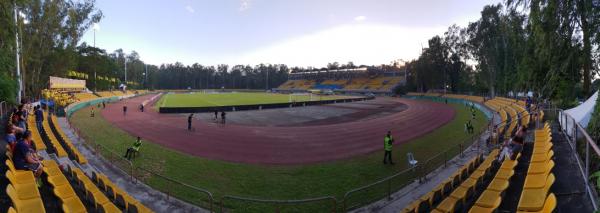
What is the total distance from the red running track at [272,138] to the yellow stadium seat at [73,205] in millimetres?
9775

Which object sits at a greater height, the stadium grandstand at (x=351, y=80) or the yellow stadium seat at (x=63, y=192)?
the stadium grandstand at (x=351, y=80)

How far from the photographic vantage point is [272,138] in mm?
23750

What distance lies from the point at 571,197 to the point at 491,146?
410 inches

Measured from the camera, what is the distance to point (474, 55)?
59156 millimetres

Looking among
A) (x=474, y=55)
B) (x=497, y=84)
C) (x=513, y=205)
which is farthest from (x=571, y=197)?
Result: (x=474, y=55)

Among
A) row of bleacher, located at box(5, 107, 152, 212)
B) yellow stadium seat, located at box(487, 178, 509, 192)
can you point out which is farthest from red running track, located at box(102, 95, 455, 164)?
yellow stadium seat, located at box(487, 178, 509, 192)

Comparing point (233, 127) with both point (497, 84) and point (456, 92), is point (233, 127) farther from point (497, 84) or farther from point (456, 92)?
point (456, 92)

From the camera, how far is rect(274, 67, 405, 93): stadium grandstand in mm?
107688

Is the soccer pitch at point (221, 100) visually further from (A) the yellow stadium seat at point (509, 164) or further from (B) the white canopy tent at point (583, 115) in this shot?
(B) the white canopy tent at point (583, 115)

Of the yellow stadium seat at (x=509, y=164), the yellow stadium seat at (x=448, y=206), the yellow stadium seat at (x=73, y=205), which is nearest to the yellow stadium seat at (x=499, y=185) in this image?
the yellow stadium seat at (x=448, y=206)

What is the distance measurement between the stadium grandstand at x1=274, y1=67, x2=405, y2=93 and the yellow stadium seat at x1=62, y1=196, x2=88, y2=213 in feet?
315

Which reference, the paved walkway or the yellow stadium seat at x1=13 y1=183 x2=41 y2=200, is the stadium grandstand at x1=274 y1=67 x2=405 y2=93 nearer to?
Result: the paved walkway

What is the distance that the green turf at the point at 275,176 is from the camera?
12.0m


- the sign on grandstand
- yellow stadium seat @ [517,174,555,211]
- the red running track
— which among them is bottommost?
the red running track
